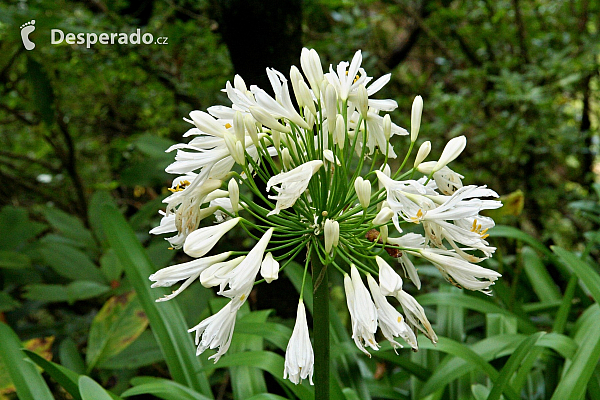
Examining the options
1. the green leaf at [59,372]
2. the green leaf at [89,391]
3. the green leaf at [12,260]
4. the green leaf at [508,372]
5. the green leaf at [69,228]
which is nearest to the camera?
the green leaf at [89,391]

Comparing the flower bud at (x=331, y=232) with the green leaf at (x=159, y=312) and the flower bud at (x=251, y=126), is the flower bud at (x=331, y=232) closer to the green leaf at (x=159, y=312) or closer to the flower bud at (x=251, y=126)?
the flower bud at (x=251, y=126)

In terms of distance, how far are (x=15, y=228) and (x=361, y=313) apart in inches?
92.3

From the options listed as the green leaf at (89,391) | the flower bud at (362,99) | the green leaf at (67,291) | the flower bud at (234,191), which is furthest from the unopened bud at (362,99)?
the green leaf at (67,291)

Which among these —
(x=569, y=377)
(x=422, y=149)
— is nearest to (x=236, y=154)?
(x=422, y=149)

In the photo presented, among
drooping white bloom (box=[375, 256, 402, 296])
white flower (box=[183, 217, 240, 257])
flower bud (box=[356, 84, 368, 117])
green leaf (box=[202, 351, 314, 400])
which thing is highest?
flower bud (box=[356, 84, 368, 117])

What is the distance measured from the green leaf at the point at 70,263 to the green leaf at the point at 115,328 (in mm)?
261

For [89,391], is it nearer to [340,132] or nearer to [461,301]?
[340,132]

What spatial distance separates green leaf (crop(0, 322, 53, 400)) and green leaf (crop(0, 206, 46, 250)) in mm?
1003

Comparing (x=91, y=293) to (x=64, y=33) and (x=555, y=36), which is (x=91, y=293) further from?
(x=555, y=36)

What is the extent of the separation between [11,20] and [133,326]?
1.48 m

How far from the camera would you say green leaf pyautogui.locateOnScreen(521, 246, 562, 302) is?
265cm

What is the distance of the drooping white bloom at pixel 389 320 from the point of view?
100cm

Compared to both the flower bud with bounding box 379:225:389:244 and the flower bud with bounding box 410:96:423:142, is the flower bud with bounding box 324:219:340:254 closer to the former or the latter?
the flower bud with bounding box 379:225:389:244

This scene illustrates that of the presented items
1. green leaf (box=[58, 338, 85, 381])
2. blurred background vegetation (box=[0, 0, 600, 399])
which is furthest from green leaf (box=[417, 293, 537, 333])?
green leaf (box=[58, 338, 85, 381])
